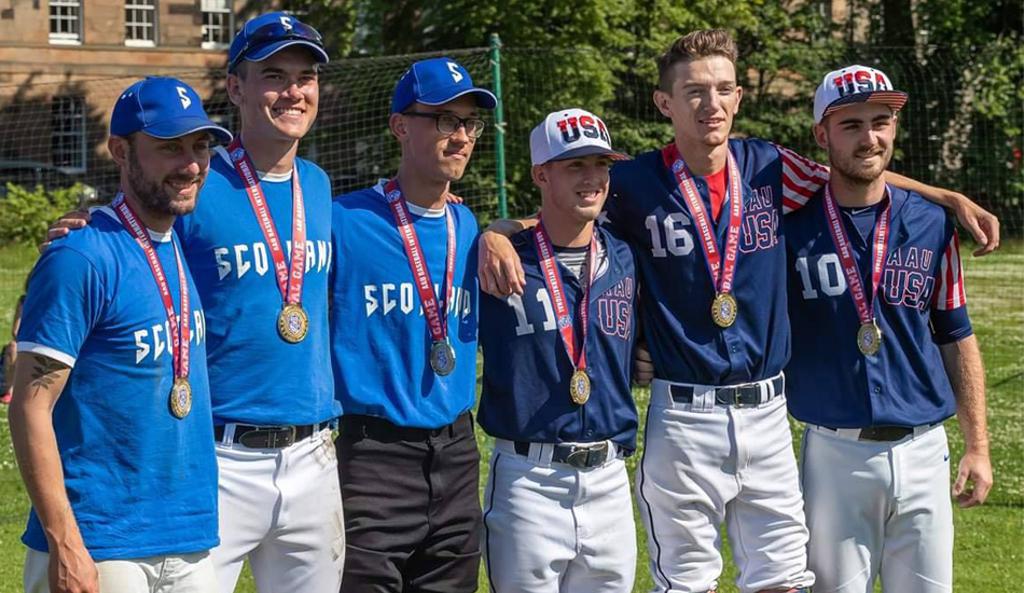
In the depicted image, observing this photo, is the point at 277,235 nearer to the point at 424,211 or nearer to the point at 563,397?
the point at 424,211

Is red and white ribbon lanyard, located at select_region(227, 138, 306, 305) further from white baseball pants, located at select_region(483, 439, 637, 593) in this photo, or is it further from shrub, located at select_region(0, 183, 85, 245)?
shrub, located at select_region(0, 183, 85, 245)

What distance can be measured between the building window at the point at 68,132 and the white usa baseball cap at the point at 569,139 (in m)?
30.5

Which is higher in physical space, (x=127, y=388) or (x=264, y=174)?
(x=264, y=174)

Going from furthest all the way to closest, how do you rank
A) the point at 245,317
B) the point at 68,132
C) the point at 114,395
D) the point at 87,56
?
the point at 87,56 < the point at 68,132 < the point at 245,317 < the point at 114,395

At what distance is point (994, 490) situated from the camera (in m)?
10.8

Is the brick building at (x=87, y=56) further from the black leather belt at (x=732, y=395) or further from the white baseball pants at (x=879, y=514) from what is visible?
the white baseball pants at (x=879, y=514)

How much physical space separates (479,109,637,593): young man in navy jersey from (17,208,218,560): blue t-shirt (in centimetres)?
134

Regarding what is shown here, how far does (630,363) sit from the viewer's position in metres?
5.89

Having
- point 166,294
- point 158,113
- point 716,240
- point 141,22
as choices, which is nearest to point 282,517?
point 166,294

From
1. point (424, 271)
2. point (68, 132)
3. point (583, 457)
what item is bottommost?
point (583, 457)

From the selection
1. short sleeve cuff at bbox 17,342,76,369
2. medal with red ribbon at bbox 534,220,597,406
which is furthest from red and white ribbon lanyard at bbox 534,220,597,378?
short sleeve cuff at bbox 17,342,76,369

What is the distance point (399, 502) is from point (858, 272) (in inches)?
81.9

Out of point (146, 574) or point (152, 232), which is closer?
point (146, 574)

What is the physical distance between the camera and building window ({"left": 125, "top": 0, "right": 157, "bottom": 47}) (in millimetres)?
38812
